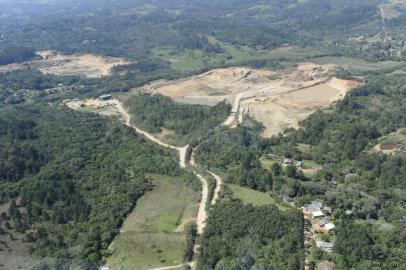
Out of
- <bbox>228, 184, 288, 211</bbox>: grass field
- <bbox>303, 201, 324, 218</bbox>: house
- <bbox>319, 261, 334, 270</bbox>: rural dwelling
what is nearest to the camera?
<bbox>319, 261, 334, 270</bbox>: rural dwelling

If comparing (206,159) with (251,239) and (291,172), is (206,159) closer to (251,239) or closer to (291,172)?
(291,172)

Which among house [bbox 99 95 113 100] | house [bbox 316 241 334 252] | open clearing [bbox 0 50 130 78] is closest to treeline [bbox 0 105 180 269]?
house [bbox 99 95 113 100]

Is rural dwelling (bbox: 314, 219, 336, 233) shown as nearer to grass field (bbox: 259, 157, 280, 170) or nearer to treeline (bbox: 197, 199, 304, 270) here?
treeline (bbox: 197, 199, 304, 270)

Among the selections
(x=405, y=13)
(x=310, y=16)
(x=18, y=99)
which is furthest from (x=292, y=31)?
(x=18, y=99)

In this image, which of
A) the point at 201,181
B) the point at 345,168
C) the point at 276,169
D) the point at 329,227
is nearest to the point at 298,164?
the point at 276,169

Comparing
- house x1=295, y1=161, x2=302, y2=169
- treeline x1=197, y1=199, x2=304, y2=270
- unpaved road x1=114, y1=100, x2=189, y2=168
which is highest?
treeline x1=197, y1=199, x2=304, y2=270

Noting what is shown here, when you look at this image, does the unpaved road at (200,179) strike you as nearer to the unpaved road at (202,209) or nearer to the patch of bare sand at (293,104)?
the unpaved road at (202,209)

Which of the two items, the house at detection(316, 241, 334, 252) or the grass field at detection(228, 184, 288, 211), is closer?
the house at detection(316, 241, 334, 252)

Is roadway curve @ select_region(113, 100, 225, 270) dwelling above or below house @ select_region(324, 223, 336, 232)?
below
